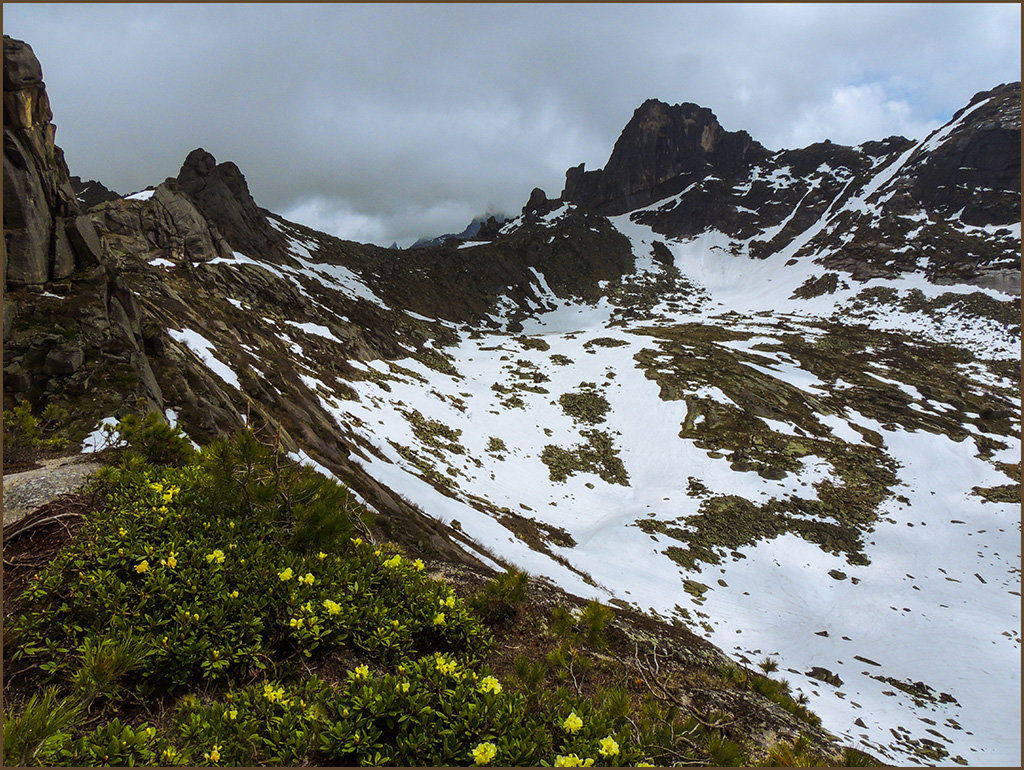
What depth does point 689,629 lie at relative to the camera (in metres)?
15.8

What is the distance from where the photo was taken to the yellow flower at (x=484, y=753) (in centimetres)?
264

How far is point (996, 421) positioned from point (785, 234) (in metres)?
90.9

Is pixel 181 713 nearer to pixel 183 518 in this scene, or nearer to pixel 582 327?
pixel 183 518

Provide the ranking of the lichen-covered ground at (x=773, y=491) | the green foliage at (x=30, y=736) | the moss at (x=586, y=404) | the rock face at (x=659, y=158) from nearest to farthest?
the green foliage at (x=30, y=736) → the lichen-covered ground at (x=773, y=491) → the moss at (x=586, y=404) → the rock face at (x=659, y=158)

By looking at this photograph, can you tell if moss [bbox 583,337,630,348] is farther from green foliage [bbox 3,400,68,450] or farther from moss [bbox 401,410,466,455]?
green foliage [bbox 3,400,68,450]

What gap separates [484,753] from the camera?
8.74ft

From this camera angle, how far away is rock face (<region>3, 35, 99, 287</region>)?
36.7ft

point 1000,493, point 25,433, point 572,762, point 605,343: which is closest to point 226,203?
point 605,343

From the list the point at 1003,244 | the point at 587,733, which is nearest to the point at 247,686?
the point at 587,733

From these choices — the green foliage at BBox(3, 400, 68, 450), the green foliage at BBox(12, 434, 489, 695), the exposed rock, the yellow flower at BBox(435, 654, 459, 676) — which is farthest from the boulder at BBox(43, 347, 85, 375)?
the exposed rock

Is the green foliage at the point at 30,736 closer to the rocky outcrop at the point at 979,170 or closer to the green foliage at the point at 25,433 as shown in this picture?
the green foliage at the point at 25,433

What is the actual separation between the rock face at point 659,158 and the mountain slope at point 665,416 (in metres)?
72.9

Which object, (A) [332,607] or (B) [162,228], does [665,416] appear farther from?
(B) [162,228]

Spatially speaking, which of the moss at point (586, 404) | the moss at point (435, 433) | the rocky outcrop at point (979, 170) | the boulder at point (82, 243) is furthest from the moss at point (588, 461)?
the rocky outcrop at point (979, 170)
